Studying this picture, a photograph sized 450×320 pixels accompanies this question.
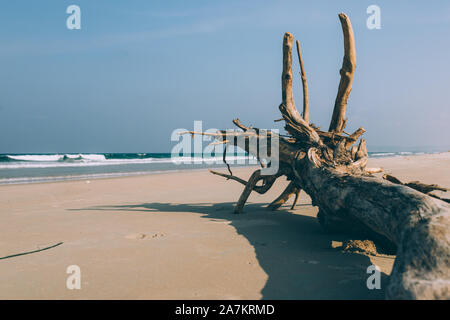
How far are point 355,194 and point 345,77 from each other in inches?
97.9

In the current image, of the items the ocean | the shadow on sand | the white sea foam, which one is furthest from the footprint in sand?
the white sea foam

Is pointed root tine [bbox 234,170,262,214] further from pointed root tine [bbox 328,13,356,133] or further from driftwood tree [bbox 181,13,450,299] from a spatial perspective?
pointed root tine [bbox 328,13,356,133]

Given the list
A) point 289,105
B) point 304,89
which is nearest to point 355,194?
point 289,105

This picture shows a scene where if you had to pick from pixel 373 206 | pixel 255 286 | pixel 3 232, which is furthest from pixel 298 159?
pixel 3 232

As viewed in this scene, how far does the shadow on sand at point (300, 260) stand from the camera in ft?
8.09

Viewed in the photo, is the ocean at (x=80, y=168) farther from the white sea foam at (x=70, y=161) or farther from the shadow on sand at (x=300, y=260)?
the shadow on sand at (x=300, y=260)

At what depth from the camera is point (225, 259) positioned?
323 centimetres

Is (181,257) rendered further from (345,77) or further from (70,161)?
(70,161)

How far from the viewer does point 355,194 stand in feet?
10.7

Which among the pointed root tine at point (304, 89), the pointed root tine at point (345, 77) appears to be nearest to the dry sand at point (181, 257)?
the pointed root tine at point (345, 77)

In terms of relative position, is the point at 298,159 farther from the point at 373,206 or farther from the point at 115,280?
the point at 115,280

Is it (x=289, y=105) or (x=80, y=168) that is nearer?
(x=289, y=105)
